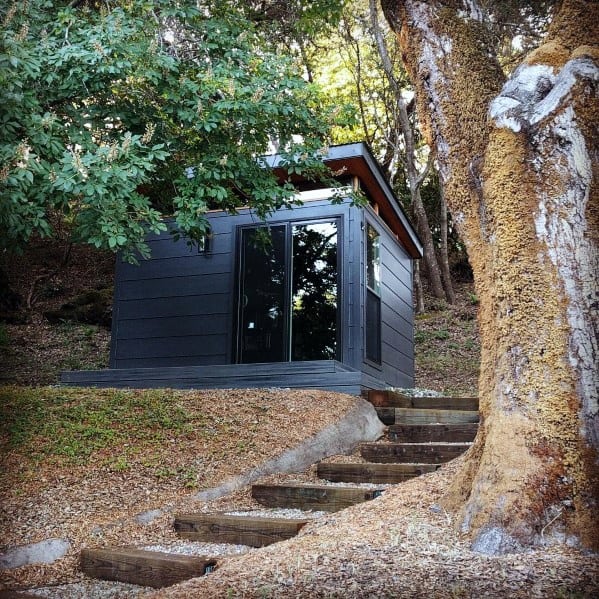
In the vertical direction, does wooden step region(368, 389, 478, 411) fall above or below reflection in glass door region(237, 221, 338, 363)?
below

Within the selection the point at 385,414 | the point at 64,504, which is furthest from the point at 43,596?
the point at 385,414

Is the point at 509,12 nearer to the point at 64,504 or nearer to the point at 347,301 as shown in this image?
the point at 347,301

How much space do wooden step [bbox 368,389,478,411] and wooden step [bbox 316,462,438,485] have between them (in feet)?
5.26

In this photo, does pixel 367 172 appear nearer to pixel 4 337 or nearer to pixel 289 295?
pixel 289 295

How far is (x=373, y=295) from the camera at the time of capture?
8.43 metres

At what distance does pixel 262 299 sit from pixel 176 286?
125 centimetres

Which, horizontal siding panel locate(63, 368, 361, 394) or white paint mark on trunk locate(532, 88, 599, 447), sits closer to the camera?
white paint mark on trunk locate(532, 88, 599, 447)

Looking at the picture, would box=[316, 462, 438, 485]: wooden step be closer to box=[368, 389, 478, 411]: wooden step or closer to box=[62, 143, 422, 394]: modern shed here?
box=[368, 389, 478, 411]: wooden step

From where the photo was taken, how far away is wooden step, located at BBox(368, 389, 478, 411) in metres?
6.40

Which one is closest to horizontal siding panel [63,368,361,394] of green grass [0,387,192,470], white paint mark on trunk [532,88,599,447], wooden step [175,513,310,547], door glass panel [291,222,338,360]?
door glass panel [291,222,338,360]

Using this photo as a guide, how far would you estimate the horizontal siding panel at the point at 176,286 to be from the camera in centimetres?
816

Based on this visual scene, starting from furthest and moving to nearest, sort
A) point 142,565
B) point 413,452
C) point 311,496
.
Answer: point 413,452 → point 311,496 → point 142,565

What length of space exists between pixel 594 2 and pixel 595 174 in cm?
90

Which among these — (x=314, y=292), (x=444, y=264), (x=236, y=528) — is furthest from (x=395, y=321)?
(x=444, y=264)
